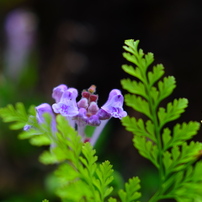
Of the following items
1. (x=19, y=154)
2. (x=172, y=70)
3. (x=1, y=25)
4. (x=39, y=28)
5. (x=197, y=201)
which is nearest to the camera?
(x=197, y=201)

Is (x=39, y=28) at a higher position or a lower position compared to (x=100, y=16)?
higher

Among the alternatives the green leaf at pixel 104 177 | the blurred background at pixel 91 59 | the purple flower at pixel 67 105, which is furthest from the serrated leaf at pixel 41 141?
the blurred background at pixel 91 59

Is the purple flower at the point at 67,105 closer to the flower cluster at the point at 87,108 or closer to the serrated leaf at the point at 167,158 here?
the flower cluster at the point at 87,108

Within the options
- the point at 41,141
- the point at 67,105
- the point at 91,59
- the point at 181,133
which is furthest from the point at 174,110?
the point at 91,59

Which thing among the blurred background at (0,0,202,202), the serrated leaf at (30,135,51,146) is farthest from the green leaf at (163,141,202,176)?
the blurred background at (0,0,202,202)

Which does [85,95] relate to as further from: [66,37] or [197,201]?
[66,37]

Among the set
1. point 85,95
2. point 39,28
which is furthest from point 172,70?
point 85,95
